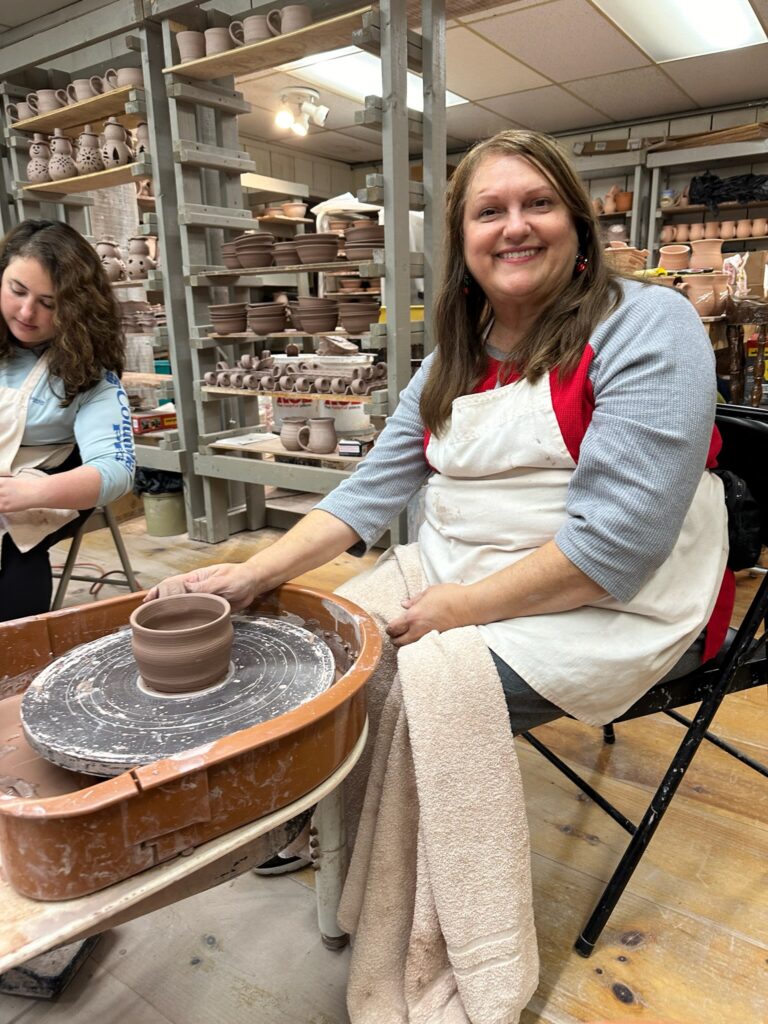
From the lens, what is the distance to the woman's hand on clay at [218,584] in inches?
45.6

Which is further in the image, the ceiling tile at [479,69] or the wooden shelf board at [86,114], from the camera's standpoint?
the ceiling tile at [479,69]

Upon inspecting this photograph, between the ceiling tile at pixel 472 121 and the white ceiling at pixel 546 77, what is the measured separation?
1 cm

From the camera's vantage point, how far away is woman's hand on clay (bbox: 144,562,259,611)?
116 centimetres

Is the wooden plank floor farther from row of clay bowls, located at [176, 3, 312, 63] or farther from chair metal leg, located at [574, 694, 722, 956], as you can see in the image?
row of clay bowls, located at [176, 3, 312, 63]

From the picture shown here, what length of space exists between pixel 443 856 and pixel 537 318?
0.85 m

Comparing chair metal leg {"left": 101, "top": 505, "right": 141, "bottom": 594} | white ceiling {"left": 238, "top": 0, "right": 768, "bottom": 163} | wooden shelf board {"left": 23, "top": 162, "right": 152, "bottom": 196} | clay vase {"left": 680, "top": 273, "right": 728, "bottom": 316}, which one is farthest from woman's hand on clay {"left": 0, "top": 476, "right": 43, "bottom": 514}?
white ceiling {"left": 238, "top": 0, "right": 768, "bottom": 163}

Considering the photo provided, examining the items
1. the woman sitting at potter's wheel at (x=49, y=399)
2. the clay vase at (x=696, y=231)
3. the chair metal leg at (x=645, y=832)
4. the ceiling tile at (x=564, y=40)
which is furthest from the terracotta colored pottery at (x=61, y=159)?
the clay vase at (x=696, y=231)

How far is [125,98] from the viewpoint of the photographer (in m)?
3.39

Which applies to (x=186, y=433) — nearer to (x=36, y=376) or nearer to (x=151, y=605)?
(x=36, y=376)

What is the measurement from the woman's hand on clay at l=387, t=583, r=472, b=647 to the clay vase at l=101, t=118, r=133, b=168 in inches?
128

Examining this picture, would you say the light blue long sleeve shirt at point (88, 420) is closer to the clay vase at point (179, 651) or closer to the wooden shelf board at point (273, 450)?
the clay vase at point (179, 651)

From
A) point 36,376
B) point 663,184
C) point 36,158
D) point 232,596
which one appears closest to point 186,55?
point 36,158

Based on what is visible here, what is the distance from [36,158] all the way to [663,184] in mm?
5579

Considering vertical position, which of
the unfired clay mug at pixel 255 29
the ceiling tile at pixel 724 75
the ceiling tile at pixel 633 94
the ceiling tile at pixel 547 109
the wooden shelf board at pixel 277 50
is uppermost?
the ceiling tile at pixel 547 109
